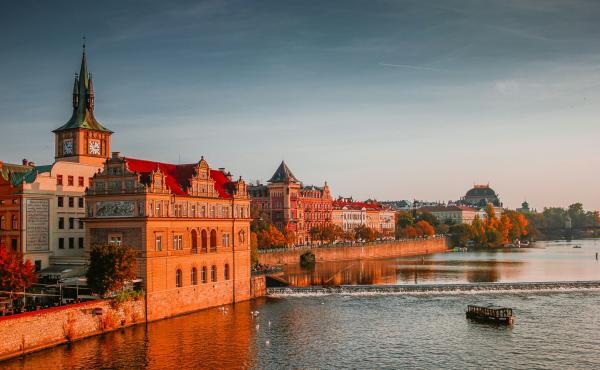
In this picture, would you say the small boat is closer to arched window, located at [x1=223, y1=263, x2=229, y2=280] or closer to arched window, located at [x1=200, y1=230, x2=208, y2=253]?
arched window, located at [x1=223, y1=263, x2=229, y2=280]

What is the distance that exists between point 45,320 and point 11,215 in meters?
25.5

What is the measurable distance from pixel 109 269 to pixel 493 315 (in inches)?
1408

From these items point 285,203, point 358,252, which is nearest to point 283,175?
point 285,203

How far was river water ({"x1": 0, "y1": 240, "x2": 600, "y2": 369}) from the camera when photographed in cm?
4859

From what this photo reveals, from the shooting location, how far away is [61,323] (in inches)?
2074

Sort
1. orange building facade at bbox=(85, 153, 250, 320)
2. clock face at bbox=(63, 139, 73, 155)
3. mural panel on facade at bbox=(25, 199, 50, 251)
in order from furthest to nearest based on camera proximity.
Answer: clock face at bbox=(63, 139, 73, 155)
mural panel on facade at bbox=(25, 199, 50, 251)
orange building facade at bbox=(85, 153, 250, 320)

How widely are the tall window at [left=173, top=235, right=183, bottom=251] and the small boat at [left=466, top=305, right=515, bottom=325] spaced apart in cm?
2970

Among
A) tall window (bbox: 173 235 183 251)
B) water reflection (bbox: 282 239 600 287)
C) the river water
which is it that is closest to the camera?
the river water

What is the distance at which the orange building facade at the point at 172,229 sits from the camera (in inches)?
2505

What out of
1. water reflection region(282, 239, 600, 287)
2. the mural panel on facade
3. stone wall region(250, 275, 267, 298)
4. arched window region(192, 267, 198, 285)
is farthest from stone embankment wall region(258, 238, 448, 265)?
arched window region(192, 267, 198, 285)

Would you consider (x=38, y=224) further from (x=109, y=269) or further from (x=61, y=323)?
(x=61, y=323)

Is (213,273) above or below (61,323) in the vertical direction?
above

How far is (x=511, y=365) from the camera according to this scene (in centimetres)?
4772

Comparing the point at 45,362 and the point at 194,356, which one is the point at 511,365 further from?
the point at 45,362
